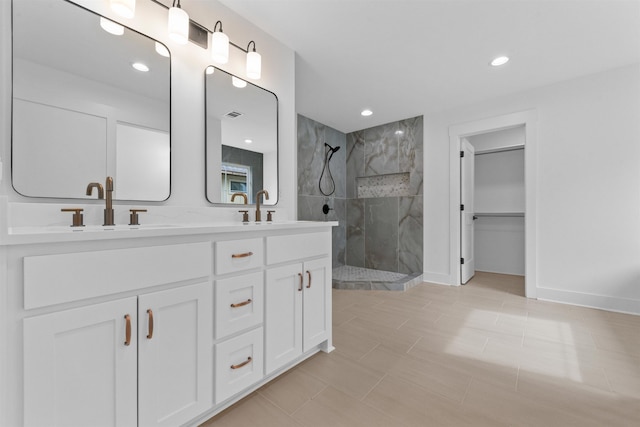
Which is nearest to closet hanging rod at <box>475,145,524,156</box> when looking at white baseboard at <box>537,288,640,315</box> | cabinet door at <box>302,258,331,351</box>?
white baseboard at <box>537,288,640,315</box>

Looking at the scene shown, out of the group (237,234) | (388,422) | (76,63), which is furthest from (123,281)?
(388,422)

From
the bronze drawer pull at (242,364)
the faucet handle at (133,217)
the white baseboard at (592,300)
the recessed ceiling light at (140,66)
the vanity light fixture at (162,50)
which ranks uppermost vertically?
the vanity light fixture at (162,50)

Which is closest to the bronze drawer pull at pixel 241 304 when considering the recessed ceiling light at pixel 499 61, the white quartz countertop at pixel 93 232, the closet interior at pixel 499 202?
the white quartz countertop at pixel 93 232

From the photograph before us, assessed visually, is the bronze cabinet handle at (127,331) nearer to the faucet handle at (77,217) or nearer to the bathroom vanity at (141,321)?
the bathroom vanity at (141,321)

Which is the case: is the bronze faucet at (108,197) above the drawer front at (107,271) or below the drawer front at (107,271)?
above

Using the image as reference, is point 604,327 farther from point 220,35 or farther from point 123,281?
point 220,35

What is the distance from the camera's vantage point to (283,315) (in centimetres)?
156

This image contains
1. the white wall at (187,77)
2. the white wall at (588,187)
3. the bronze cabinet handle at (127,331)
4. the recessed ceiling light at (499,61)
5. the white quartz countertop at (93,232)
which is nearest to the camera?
the white quartz countertop at (93,232)

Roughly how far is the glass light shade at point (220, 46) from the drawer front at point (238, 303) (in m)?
1.37

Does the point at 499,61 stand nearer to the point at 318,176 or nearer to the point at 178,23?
the point at 318,176

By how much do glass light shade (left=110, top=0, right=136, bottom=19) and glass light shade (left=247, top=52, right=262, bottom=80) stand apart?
674 mm

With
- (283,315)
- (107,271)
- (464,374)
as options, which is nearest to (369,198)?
(464,374)

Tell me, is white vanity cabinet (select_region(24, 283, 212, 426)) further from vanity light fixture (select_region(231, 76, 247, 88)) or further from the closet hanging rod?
the closet hanging rod

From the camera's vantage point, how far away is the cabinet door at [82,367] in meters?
0.79
